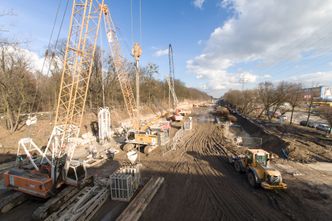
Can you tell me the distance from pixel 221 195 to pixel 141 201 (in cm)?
405

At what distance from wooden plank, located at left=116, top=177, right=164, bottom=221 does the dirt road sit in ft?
0.88

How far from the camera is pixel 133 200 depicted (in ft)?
26.6

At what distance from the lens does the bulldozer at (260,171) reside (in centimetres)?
887

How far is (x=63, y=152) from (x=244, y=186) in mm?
10413

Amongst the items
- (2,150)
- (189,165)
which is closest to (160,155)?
(189,165)

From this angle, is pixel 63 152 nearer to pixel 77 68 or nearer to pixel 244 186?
pixel 77 68

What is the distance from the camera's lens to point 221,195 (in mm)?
8797

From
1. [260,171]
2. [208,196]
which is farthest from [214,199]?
[260,171]

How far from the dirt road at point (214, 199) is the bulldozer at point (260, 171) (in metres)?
0.41

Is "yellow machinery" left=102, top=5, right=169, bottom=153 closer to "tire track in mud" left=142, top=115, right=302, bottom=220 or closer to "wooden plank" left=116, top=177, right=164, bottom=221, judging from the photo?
"tire track in mud" left=142, top=115, right=302, bottom=220

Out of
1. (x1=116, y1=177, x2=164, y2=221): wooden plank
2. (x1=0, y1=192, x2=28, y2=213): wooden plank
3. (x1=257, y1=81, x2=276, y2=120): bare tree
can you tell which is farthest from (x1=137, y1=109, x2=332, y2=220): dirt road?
(x1=257, y1=81, x2=276, y2=120): bare tree

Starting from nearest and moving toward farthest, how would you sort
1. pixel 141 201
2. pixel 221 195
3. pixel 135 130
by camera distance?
pixel 141 201 → pixel 221 195 → pixel 135 130

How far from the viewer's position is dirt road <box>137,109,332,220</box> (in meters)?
7.27

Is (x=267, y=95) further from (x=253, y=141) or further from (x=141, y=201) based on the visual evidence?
(x=141, y=201)
